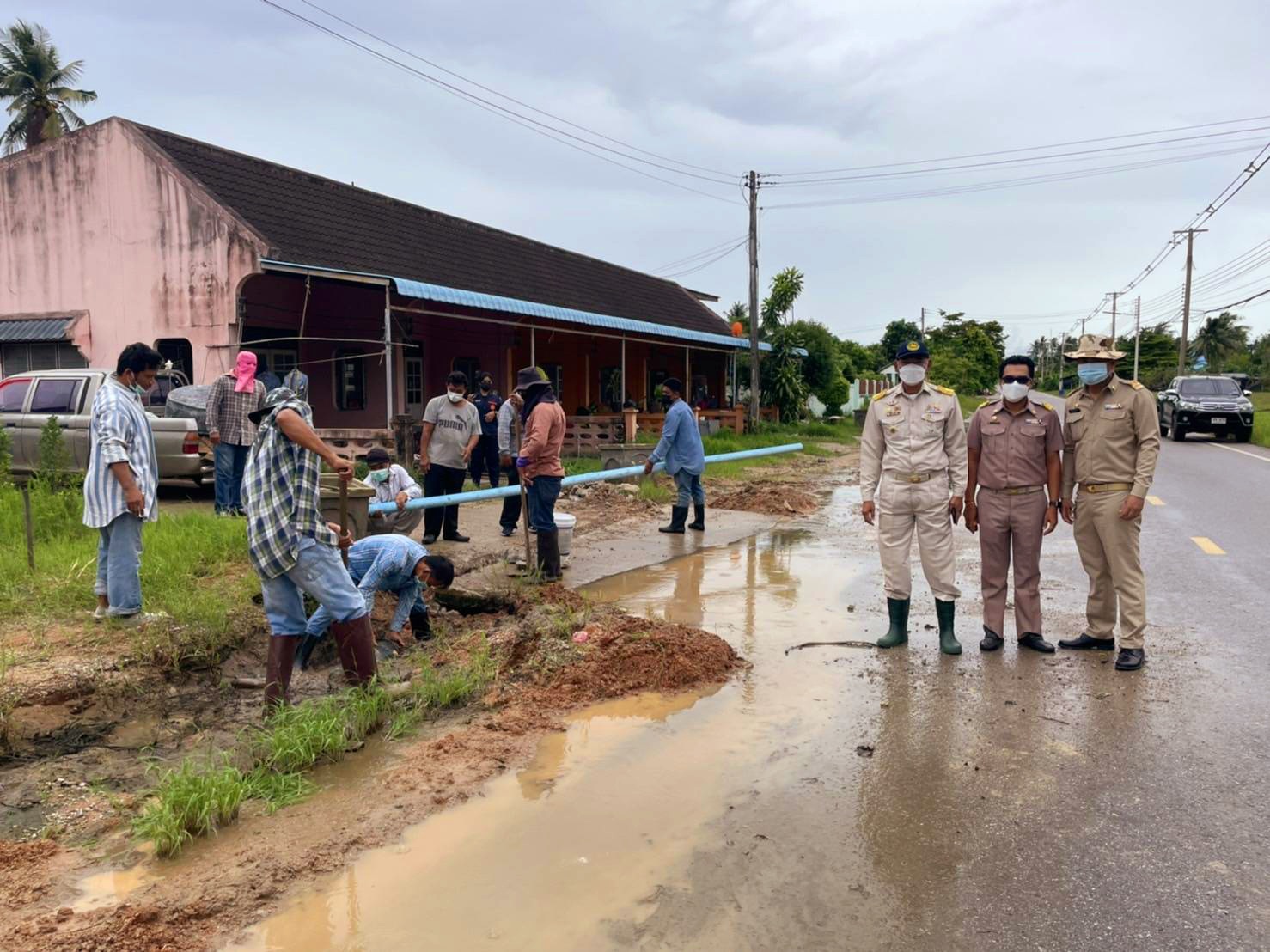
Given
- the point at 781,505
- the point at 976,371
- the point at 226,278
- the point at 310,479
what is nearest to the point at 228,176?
the point at 226,278

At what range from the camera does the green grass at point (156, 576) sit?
18.1ft

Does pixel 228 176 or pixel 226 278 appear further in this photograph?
pixel 228 176

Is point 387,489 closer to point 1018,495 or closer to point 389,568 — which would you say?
point 389,568

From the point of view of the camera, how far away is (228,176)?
1560 centimetres

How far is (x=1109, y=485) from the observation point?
18.2 ft

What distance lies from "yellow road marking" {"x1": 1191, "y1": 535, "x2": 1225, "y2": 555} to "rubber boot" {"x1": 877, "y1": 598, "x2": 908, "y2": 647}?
15.9ft

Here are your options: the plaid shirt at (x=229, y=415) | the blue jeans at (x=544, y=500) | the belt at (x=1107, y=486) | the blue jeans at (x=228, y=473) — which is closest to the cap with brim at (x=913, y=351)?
the belt at (x=1107, y=486)

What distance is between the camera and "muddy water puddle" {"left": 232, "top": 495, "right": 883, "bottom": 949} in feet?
9.39

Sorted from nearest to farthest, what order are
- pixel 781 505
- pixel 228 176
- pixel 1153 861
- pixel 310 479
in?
pixel 1153 861 < pixel 310 479 < pixel 781 505 < pixel 228 176

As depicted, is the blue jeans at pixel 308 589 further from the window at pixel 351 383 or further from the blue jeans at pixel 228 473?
the window at pixel 351 383

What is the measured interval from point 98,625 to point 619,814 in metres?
3.97

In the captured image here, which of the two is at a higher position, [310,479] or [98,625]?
[310,479]

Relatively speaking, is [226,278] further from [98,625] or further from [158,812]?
[158,812]

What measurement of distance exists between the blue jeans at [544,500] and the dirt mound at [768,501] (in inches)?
216
